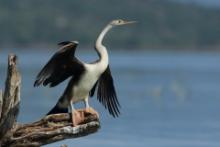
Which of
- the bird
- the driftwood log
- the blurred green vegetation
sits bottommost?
the driftwood log

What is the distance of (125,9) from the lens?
144 m

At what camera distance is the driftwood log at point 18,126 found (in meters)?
11.2

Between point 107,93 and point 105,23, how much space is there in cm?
11395

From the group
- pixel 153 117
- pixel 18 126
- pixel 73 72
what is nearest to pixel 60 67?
pixel 73 72

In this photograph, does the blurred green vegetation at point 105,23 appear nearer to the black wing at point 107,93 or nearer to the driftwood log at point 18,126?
the black wing at point 107,93

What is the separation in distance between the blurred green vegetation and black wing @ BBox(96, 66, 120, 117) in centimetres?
9861

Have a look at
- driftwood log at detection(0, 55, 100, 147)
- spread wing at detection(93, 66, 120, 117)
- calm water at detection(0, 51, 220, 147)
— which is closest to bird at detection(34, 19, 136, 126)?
driftwood log at detection(0, 55, 100, 147)

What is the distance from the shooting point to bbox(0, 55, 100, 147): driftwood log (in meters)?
11.2

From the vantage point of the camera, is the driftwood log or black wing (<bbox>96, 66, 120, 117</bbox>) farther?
black wing (<bbox>96, 66, 120, 117</bbox>)

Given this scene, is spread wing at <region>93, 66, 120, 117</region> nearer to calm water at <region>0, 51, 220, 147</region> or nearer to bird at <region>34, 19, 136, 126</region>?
bird at <region>34, 19, 136, 126</region>

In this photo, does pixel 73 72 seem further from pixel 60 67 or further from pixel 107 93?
pixel 107 93

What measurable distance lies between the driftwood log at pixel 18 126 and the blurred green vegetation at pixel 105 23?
328ft

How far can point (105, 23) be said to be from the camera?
12688 centimetres

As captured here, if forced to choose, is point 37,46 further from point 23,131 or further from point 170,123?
point 23,131
